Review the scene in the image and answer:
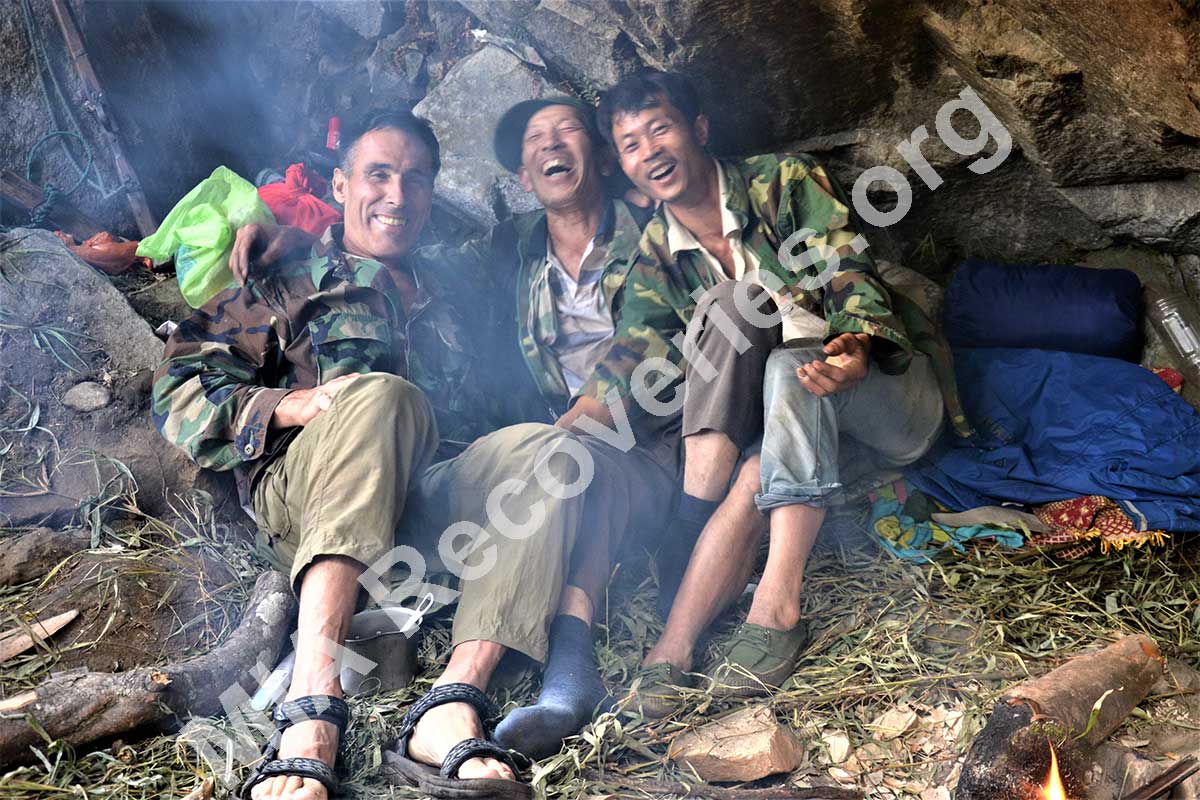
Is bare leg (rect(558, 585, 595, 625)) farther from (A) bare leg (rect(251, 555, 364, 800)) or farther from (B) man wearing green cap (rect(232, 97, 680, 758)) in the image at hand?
(A) bare leg (rect(251, 555, 364, 800))

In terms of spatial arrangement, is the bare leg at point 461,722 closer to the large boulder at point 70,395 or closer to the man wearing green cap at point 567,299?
the man wearing green cap at point 567,299


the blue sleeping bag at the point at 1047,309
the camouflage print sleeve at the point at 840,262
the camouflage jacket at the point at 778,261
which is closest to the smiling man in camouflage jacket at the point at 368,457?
the camouflage jacket at the point at 778,261

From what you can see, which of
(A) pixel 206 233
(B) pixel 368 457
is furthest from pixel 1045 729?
(A) pixel 206 233

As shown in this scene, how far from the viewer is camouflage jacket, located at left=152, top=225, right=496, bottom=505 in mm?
3133

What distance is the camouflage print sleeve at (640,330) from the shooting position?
3584mm

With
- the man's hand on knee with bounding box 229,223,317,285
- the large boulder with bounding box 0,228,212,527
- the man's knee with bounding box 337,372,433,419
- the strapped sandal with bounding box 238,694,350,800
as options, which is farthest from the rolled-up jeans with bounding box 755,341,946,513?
the large boulder with bounding box 0,228,212,527

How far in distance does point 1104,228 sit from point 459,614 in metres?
Result: 2.78

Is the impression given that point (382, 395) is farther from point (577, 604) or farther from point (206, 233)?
point (206, 233)

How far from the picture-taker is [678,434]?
11.6 ft

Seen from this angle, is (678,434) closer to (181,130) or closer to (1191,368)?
(1191,368)

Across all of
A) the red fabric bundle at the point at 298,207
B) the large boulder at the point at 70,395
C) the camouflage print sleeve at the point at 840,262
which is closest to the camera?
the camouflage print sleeve at the point at 840,262

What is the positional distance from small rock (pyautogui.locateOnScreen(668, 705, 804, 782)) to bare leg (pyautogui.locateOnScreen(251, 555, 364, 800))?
35.3 inches

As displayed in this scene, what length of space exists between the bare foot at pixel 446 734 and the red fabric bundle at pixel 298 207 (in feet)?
7.31

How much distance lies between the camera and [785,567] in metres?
3.00
